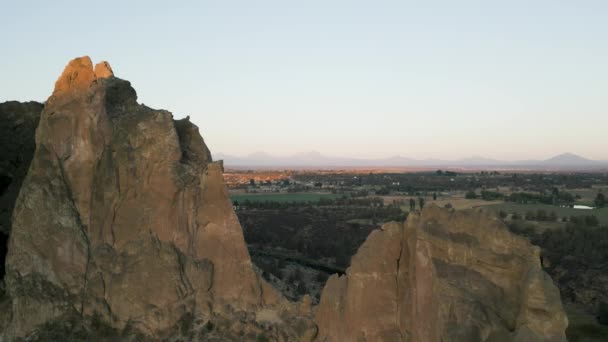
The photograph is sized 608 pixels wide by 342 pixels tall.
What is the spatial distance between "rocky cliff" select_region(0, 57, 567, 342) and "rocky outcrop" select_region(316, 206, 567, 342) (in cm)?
7

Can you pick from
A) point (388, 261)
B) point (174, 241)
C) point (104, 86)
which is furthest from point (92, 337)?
point (388, 261)

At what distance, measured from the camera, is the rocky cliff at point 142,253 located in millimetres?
19547

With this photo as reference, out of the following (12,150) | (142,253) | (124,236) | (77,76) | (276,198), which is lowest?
(276,198)

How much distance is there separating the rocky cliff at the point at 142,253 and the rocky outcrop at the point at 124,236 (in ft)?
0.14

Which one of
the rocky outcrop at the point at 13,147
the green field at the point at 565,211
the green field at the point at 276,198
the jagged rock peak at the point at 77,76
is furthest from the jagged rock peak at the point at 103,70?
the green field at the point at 276,198

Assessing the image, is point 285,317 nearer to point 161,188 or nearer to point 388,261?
point 388,261

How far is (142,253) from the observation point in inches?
871

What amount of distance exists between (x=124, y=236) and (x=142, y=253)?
4.09 feet

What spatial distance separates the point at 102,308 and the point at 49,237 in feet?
12.3

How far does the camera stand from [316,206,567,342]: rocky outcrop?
14742 millimetres

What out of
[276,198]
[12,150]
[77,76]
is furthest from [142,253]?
[276,198]

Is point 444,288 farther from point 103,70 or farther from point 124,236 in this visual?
point 103,70

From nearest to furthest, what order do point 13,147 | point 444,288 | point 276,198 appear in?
point 444,288, point 13,147, point 276,198

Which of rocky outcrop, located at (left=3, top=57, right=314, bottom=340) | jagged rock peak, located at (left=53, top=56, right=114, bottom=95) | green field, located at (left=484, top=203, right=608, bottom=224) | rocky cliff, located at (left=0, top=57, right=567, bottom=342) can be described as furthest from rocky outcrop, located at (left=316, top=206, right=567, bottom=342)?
green field, located at (left=484, top=203, right=608, bottom=224)
